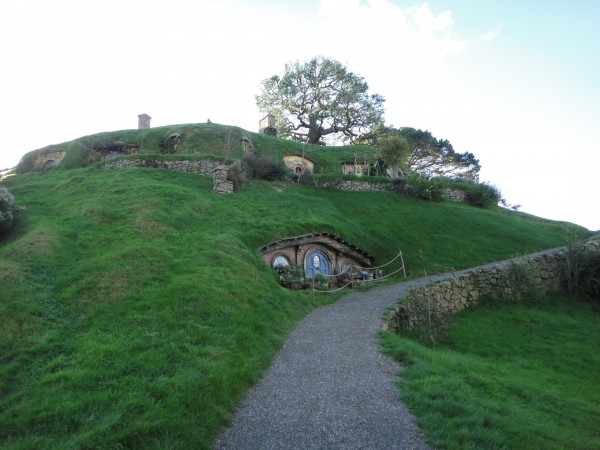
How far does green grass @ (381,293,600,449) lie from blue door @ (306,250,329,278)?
25.6 feet

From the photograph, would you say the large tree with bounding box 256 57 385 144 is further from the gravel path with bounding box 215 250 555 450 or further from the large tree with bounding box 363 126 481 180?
the gravel path with bounding box 215 250 555 450

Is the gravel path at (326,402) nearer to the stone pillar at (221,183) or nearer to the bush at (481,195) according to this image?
the stone pillar at (221,183)

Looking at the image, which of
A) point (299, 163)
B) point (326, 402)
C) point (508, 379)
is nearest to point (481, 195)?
point (299, 163)

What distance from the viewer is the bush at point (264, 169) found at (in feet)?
107

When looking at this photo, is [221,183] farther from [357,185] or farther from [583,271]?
[583,271]

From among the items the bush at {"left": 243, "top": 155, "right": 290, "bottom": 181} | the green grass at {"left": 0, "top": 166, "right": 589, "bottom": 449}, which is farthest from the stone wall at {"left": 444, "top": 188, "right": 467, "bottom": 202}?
the bush at {"left": 243, "top": 155, "right": 290, "bottom": 181}

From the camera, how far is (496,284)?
19.3 meters

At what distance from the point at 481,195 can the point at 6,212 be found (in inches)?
1467

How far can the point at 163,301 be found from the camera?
1174 centimetres

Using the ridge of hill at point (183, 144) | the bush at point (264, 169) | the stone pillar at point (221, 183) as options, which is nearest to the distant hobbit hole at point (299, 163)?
the ridge of hill at point (183, 144)

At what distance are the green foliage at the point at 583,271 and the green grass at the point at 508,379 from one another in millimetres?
2453

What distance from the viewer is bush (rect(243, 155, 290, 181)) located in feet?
107

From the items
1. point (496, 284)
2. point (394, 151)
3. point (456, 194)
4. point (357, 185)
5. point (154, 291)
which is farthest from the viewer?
point (394, 151)

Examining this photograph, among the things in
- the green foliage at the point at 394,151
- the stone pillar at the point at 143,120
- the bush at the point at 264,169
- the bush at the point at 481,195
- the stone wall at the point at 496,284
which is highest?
the stone pillar at the point at 143,120
